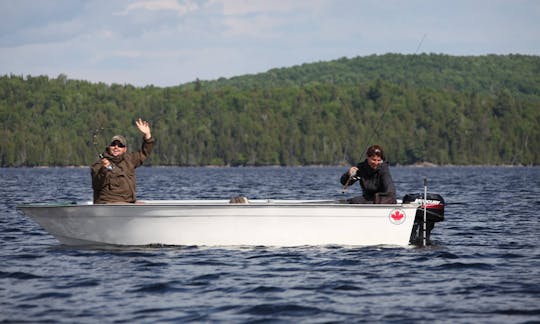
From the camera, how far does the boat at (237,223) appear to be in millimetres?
15805

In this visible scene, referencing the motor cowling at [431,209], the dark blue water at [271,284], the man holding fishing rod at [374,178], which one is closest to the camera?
the dark blue water at [271,284]

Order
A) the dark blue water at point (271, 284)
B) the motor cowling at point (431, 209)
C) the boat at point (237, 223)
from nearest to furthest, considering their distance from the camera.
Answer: the dark blue water at point (271, 284)
the boat at point (237, 223)
the motor cowling at point (431, 209)

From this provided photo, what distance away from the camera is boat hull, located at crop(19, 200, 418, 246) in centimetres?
1580

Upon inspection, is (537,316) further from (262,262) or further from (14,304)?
(14,304)

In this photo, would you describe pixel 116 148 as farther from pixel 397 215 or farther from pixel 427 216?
pixel 427 216

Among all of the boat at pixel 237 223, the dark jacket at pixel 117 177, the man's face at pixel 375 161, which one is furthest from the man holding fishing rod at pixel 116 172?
the man's face at pixel 375 161

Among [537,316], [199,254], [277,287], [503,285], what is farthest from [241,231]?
[537,316]

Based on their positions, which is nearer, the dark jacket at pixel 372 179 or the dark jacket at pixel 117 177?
the dark jacket at pixel 117 177

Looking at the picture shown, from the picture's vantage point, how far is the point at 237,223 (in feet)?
52.5

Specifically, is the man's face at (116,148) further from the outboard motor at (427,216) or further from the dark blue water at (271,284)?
the outboard motor at (427,216)

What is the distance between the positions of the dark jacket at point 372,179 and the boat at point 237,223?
0.49 m

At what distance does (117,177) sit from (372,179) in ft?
15.1

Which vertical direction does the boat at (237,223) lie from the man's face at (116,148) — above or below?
below

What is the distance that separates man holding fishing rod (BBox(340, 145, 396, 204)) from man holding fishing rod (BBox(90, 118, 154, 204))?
12.3 feet
